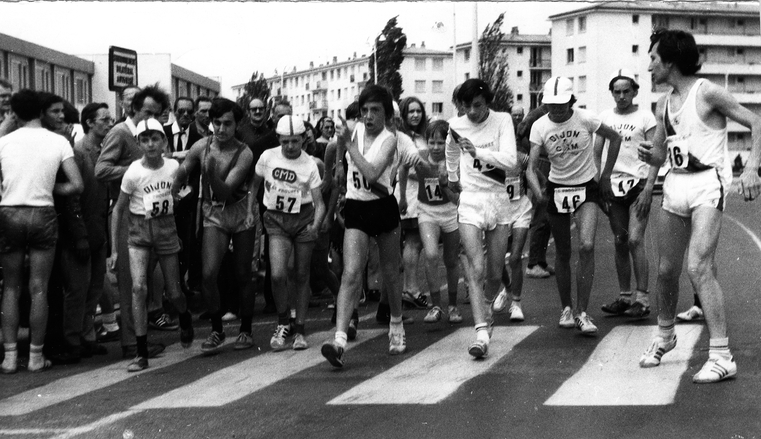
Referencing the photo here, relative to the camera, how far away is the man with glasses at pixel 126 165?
31.9ft

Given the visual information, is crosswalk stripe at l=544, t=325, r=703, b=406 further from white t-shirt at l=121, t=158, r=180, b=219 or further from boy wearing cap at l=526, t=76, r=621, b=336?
white t-shirt at l=121, t=158, r=180, b=219

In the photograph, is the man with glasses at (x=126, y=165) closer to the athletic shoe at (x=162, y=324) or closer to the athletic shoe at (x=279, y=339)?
the athletic shoe at (x=162, y=324)

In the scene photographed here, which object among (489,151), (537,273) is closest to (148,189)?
(489,151)

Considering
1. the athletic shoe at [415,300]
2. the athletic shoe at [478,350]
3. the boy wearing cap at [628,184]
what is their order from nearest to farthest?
1. the athletic shoe at [478,350]
2. the boy wearing cap at [628,184]
3. the athletic shoe at [415,300]

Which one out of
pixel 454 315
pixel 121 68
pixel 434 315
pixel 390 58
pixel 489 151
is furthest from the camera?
pixel 390 58

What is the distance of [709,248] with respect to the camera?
758 centimetres

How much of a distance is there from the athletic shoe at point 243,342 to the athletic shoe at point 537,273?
5506 millimetres

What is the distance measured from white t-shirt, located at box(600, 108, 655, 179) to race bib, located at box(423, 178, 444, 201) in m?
1.55

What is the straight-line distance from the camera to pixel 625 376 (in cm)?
765

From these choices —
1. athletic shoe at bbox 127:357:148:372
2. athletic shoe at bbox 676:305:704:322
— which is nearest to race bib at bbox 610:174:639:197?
athletic shoe at bbox 676:305:704:322

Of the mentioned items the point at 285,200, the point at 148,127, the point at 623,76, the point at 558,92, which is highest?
the point at 623,76

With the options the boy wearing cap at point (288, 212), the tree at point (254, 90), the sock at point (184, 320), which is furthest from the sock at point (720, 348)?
the tree at point (254, 90)

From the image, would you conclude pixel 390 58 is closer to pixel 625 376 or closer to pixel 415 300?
pixel 415 300

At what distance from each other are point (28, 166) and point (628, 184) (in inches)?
206
